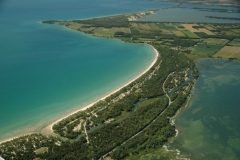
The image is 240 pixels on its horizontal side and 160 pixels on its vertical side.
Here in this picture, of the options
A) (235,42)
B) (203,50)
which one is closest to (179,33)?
(235,42)

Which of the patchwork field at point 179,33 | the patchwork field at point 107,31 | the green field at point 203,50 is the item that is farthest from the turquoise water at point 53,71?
the patchwork field at point 179,33

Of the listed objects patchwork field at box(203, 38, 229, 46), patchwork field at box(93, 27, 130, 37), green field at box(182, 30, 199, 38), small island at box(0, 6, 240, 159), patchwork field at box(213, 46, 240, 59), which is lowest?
small island at box(0, 6, 240, 159)

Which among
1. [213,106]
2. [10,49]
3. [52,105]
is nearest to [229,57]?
[213,106]

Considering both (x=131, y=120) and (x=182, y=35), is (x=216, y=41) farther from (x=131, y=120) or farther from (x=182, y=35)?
(x=131, y=120)

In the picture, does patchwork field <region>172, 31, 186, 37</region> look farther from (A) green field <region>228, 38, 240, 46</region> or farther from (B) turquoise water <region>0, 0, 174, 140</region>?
(B) turquoise water <region>0, 0, 174, 140</region>

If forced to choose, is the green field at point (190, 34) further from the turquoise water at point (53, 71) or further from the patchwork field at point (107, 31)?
the turquoise water at point (53, 71)

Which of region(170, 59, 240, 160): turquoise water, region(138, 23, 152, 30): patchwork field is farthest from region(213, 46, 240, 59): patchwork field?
region(138, 23, 152, 30): patchwork field

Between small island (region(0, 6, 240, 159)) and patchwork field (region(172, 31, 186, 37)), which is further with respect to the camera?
patchwork field (region(172, 31, 186, 37))
